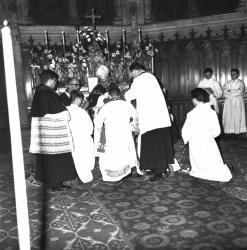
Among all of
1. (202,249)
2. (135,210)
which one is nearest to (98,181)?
(135,210)

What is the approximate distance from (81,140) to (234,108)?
509cm

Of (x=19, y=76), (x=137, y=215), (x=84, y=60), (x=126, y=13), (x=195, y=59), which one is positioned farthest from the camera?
(x=126, y=13)

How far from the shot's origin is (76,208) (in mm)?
4492

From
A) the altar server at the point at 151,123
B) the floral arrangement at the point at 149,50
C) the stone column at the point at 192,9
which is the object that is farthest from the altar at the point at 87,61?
the stone column at the point at 192,9

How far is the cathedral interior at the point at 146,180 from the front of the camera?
3.61m

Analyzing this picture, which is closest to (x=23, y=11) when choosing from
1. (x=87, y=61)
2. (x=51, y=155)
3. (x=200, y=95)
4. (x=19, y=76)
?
(x=19, y=76)

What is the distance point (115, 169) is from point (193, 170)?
1259 mm

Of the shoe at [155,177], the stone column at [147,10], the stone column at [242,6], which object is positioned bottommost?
the shoe at [155,177]

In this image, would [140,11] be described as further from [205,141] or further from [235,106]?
[205,141]

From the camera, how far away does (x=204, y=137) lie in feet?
18.2

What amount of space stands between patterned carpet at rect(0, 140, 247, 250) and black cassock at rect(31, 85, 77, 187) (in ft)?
0.73

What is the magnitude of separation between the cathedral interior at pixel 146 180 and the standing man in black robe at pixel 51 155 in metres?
0.21

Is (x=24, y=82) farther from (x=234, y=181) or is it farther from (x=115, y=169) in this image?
(x=234, y=181)

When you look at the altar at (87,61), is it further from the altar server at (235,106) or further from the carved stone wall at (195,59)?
the carved stone wall at (195,59)
